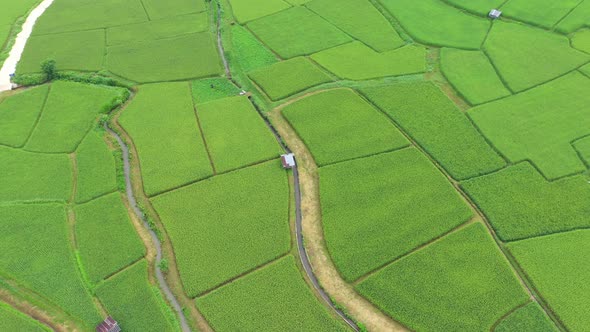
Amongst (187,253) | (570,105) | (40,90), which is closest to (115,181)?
(187,253)

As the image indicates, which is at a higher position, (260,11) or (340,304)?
(260,11)

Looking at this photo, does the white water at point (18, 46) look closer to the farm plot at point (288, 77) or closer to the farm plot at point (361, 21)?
the farm plot at point (288, 77)

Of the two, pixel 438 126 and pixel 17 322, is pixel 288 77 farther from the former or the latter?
pixel 17 322

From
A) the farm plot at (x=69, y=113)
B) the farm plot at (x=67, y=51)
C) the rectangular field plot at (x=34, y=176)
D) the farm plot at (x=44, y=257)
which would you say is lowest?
the farm plot at (x=44, y=257)

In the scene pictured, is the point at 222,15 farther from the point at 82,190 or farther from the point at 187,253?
the point at 187,253

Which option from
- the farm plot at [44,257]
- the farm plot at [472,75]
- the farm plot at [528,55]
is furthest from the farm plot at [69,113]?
the farm plot at [528,55]

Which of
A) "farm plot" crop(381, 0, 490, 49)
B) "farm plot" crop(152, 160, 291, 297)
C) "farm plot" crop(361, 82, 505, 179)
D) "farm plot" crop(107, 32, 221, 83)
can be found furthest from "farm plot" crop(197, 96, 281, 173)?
"farm plot" crop(381, 0, 490, 49)
